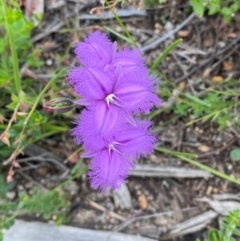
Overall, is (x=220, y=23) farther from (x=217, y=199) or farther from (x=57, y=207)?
(x=57, y=207)

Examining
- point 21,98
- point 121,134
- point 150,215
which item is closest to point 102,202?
point 150,215

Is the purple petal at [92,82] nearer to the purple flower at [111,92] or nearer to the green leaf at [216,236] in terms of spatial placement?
the purple flower at [111,92]

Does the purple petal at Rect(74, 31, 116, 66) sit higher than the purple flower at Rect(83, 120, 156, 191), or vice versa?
the purple petal at Rect(74, 31, 116, 66)

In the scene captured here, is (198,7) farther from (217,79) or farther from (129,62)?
(129,62)

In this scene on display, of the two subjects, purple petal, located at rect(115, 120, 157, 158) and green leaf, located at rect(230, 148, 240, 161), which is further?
green leaf, located at rect(230, 148, 240, 161)

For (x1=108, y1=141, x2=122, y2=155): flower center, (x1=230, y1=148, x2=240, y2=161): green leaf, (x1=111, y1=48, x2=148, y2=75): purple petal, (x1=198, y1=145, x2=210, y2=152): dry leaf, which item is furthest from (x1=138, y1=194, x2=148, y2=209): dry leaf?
(x1=111, y1=48, x2=148, y2=75): purple petal

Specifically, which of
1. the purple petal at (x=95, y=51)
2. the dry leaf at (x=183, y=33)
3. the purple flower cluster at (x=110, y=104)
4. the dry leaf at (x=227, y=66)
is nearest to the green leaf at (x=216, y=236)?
the purple flower cluster at (x=110, y=104)

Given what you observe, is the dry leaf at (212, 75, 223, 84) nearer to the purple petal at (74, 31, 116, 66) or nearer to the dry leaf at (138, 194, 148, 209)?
the dry leaf at (138, 194, 148, 209)
